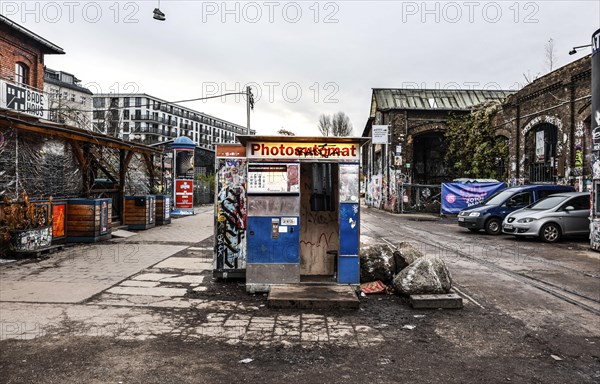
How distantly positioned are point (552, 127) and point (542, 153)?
138cm

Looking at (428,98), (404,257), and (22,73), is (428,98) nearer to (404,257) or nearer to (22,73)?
(22,73)

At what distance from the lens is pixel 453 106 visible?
106 feet

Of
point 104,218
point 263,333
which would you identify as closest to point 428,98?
point 104,218

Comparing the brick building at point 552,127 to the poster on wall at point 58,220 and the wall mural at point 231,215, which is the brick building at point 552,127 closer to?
the wall mural at point 231,215

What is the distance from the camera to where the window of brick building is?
69.7ft

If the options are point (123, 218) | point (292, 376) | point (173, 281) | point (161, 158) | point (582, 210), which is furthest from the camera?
point (161, 158)

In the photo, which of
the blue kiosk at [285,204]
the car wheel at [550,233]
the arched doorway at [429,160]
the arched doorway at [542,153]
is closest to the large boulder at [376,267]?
the blue kiosk at [285,204]

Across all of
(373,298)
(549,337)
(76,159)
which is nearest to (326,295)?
(373,298)

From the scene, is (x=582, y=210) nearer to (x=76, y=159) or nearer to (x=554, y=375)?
(x=554, y=375)

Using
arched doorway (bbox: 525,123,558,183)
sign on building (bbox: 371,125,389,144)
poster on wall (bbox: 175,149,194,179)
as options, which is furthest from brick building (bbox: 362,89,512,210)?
poster on wall (bbox: 175,149,194,179)

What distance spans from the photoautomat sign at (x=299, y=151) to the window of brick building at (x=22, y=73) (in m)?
20.5

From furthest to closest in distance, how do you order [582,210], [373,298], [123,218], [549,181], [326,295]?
[549,181] → [123,218] → [582,210] → [373,298] → [326,295]

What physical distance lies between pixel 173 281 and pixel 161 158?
17.5m

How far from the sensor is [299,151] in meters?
6.71
